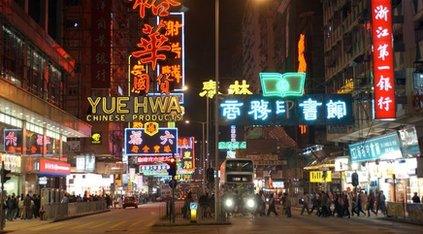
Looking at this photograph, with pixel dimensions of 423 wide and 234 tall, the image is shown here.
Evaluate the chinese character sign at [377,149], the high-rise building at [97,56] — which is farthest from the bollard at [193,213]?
the high-rise building at [97,56]

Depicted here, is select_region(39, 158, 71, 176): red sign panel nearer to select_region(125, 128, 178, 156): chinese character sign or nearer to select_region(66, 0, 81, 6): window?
select_region(125, 128, 178, 156): chinese character sign

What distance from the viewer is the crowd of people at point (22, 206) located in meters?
39.6

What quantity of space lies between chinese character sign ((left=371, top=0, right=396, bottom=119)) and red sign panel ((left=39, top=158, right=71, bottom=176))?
2369 cm

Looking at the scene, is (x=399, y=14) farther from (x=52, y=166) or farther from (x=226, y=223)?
(x=52, y=166)

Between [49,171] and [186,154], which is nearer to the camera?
[49,171]

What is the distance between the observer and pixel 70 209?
4800cm

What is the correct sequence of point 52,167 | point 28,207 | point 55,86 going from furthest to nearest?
point 55,86 < point 52,167 < point 28,207

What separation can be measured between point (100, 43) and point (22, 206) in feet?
103

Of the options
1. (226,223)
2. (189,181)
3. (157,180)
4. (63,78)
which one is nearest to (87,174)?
(63,78)

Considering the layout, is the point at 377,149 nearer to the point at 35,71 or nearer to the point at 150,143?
the point at 150,143

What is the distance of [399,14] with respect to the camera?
41.7 meters

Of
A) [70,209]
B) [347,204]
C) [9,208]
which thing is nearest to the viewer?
[9,208]

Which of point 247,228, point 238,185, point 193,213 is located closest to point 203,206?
point 193,213

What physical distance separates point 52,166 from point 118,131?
132 feet
